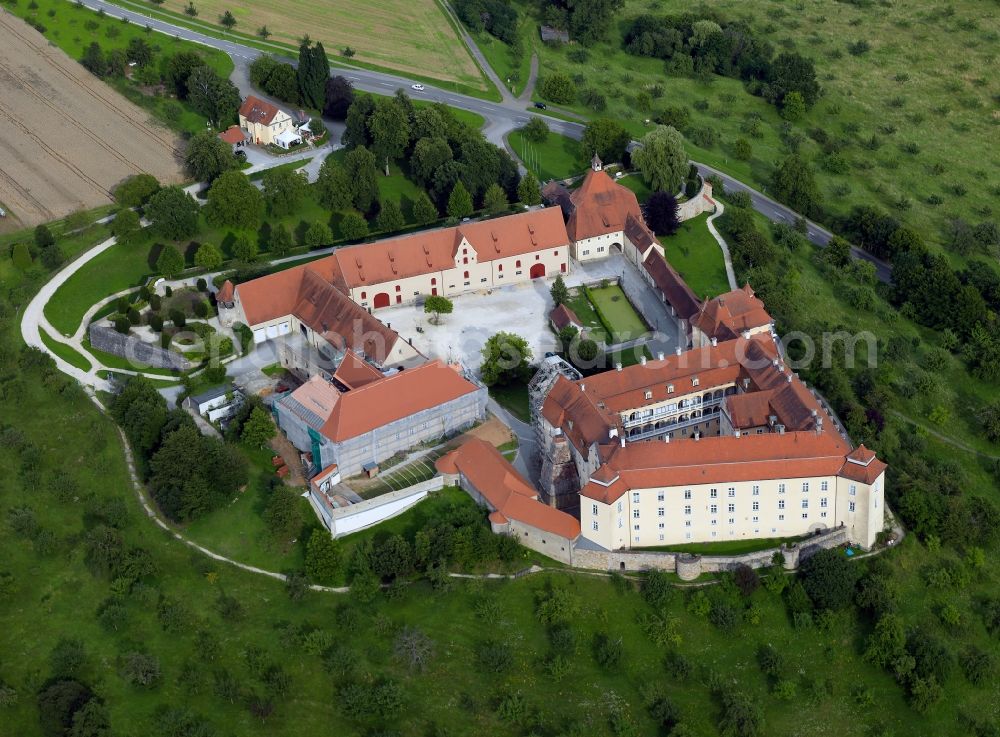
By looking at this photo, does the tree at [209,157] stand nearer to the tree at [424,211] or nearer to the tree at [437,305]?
the tree at [424,211]

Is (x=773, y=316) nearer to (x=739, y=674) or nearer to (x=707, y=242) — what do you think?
(x=707, y=242)

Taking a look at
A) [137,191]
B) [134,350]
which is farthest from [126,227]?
[134,350]

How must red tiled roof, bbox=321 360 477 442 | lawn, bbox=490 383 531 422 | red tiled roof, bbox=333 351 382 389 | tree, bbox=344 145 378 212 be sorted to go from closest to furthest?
red tiled roof, bbox=321 360 477 442 < red tiled roof, bbox=333 351 382 389 < lawn, bbox=490 383 531 422 < tree, bbox=344 145 378 212

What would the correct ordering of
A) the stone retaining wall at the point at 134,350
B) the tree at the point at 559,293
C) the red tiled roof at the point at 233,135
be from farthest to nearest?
the red tiled roof at the point at 233,135, the tree at the point at 559,293, the stone retaining wall at the point at 134,350

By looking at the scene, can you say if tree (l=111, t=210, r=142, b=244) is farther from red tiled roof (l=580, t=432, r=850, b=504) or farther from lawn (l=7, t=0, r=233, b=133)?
red tiled roof (l=580, t=432, r=850, b=504)

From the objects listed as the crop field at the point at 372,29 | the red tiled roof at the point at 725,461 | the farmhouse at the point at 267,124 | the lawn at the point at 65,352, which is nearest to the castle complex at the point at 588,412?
the red tiled roof at the point at 725,461

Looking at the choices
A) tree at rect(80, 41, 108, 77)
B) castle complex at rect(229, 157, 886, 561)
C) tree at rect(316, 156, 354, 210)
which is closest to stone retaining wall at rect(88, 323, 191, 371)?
castle complex at rect(229, 157, 886, 561)
